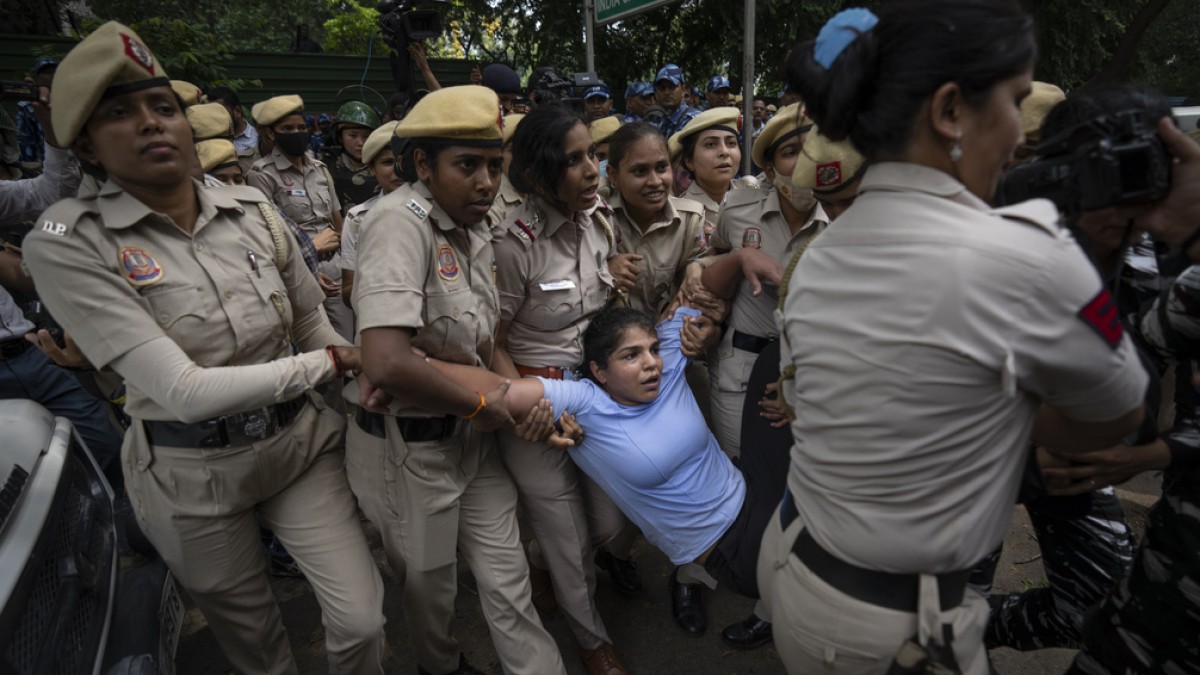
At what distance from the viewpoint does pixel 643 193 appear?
2.92 metres

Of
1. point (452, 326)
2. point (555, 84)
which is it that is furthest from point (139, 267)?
point (555, 84)

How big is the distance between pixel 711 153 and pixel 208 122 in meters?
2.88

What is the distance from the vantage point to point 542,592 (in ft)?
9.57

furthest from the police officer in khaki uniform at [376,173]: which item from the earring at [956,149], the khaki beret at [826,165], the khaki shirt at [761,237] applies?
the earring at [956,149]

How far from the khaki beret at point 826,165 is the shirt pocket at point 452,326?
3.72ft

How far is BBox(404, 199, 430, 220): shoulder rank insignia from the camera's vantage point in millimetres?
2002

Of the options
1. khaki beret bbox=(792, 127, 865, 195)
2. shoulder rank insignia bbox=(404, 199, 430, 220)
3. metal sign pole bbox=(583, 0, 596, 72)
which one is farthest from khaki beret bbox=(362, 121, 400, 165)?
metal sign pole bbox=(583, 0, 596, 72)

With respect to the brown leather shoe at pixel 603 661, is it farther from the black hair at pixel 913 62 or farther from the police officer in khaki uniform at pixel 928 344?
the black hair at pixel 913 62

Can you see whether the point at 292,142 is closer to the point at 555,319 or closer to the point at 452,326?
the point at 555,319

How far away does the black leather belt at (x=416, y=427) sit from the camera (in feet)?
6.98

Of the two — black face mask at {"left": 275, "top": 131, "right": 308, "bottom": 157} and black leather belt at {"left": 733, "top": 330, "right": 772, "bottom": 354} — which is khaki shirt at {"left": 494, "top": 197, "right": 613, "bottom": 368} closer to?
black leather belt at {"left": 733, "top": 330, "right": 772, "bottom": 354}

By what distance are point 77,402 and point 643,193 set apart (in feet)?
9.13

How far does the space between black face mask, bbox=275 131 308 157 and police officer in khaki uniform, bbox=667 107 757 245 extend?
275cm

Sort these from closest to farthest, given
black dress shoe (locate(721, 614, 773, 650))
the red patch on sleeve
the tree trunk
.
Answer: the red patch on sleeve, black dress shoe (locate(721, 614, 773, 650)), the tree trunk
